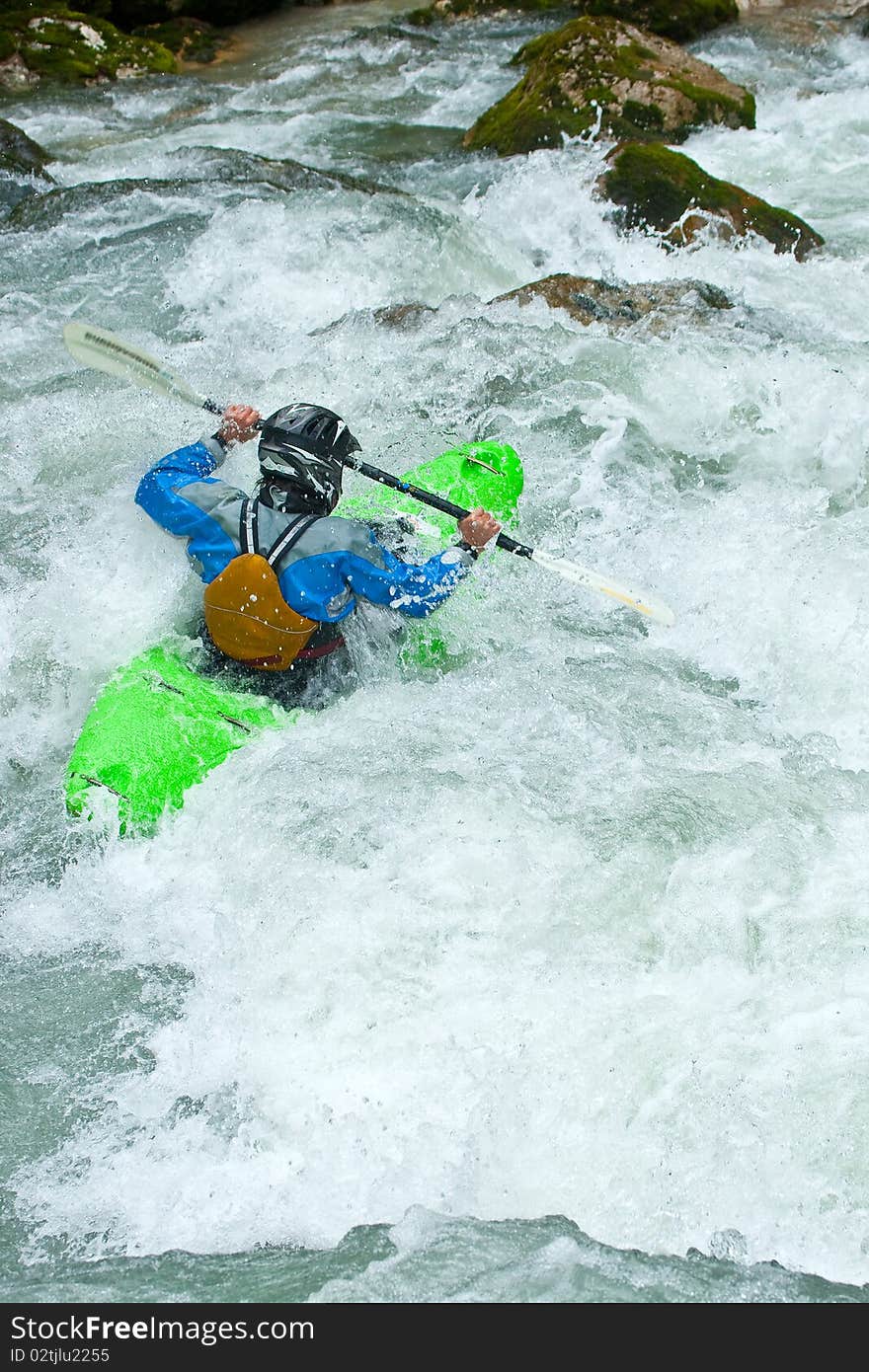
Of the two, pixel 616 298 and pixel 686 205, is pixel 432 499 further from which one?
pixel 686 205

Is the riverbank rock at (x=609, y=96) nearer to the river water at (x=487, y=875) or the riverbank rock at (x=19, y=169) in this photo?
the river water at (x=487, y=875)

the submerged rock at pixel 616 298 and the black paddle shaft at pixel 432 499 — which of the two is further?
the submerged rock at pixel 616 298

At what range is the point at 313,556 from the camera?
4152 millimetres

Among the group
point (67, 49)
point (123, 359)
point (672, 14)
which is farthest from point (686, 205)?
point (67, 49)

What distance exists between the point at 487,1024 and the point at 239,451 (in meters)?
3.57

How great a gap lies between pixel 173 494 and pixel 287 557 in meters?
0.61

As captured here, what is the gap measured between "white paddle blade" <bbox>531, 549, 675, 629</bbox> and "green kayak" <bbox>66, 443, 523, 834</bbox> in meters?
0.49

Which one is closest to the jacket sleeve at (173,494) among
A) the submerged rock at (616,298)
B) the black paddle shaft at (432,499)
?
the black paddle shaft at (432,499)

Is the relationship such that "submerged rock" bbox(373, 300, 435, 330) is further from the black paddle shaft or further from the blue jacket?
the blue jacket

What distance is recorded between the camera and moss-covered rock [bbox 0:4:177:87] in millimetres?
13328

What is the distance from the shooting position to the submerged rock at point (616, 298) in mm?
7109

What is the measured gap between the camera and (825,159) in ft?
34.0

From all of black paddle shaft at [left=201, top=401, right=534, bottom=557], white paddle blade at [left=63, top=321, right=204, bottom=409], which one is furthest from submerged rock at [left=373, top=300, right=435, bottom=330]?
black paddle shaft at [left=201, top=401, right=534, bottom=557]

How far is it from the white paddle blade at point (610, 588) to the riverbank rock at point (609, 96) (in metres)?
6.70
